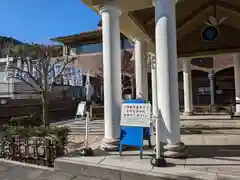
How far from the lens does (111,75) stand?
5.05 m

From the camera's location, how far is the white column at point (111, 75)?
197 inches

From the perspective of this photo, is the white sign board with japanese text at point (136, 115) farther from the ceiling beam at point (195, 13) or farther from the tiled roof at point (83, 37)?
the tiled roof at point (83, 37)

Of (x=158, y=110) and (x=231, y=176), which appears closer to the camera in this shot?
(x=231, y=176)

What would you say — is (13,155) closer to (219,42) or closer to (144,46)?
(144,46)

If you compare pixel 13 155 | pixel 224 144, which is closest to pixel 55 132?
pixel 13 155

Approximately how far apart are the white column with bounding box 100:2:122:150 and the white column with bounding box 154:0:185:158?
3.35ft

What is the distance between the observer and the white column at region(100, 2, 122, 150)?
197 inches

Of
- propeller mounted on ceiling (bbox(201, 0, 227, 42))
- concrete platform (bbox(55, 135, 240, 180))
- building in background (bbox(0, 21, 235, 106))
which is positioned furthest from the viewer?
building in background (bbox(0, 21, 235, 106))

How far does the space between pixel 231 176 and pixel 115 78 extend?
2.81m

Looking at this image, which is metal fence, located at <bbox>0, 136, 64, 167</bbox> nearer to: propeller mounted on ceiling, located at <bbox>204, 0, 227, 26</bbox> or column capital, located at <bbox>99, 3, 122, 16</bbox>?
column capital, located at <bbox>99, 3, 122, 16</bbox>

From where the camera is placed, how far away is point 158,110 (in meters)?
4.27

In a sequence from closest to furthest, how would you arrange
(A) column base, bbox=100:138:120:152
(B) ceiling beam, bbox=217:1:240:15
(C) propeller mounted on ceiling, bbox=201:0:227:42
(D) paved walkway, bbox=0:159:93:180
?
(D) paved walkway, bbox=0:159:93:180
(A) column base, bbox=100:138:120:152
(B) ceiling beam, bbox=217:1:240:15
(C) propeller mounted on ceiling, bbox=201:0:227:42

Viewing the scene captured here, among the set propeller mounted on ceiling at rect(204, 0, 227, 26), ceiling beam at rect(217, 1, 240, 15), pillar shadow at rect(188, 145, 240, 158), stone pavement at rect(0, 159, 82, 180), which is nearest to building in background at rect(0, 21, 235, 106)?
propeller mounted on ceiling at rect(204, 0, 227, 26)

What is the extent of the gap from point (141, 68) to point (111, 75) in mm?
3278
